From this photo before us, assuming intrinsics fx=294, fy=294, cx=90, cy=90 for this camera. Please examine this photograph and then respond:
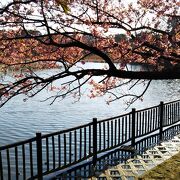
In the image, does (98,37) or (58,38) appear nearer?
(98,37)

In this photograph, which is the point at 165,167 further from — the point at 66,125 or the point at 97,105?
the point at 97,105

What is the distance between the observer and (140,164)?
861cm

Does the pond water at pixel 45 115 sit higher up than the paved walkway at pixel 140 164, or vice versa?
the paved walkway at pixel 140 164

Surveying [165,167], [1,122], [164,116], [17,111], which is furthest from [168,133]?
[17,111]

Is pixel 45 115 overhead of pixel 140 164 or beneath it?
beneath

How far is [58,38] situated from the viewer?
30.0 feet

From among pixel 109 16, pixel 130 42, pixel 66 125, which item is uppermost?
pixel 109 16

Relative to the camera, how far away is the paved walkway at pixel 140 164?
25.5ft

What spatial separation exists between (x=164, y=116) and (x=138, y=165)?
4.91 meters

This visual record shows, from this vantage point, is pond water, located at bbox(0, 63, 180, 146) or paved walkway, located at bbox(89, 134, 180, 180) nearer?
paved walkway, located at bbox(89, 134, 180, 180)

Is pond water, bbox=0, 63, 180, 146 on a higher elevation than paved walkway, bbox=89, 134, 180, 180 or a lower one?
lower

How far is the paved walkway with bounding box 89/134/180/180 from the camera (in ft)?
25.5

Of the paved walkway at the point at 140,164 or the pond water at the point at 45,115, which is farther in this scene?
the pond water at the point at 45,115

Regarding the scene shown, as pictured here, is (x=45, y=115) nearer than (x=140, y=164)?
No
